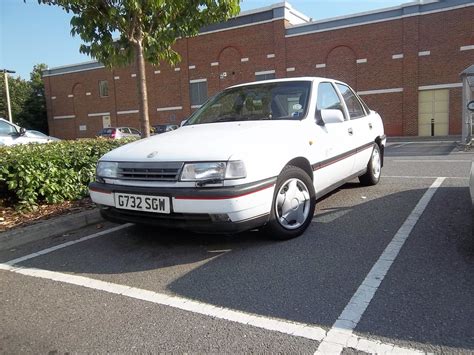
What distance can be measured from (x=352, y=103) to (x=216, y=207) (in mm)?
3396

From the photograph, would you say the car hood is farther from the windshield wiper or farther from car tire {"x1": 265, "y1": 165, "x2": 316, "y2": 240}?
car tire {"x1": 265, "y1": 165, "x2": 316, "y2": 240}

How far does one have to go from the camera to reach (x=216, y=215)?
3.60 metres

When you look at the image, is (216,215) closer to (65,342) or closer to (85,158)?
(65,342)

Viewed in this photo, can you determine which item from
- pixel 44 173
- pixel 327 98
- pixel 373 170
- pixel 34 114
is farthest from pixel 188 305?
pixel 34 114

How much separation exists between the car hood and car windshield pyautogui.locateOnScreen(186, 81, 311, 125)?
26 cm

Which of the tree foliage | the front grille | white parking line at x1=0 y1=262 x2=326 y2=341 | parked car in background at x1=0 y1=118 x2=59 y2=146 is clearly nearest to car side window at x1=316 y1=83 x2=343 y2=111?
the front grille

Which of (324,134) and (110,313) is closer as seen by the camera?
(110,313)

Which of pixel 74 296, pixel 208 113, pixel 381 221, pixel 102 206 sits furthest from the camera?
pixel 208 113

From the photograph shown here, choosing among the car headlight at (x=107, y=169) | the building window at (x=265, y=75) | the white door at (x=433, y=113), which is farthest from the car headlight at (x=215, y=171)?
the building window at (x=265, y=75)

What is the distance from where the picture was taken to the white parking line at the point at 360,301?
7.96 ft

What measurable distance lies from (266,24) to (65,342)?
28431 millimetres

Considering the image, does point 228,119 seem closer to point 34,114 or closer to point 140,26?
point 140,26

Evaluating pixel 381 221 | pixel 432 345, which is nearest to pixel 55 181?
pixel 381 221

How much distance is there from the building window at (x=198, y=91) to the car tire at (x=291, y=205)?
28.6 metres
